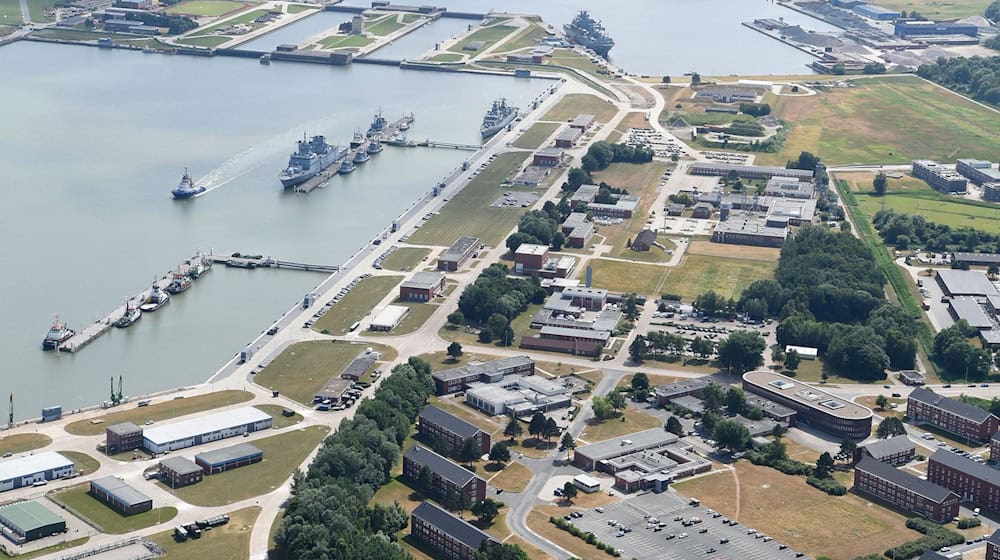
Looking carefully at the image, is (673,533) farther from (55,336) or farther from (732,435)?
(55,336)

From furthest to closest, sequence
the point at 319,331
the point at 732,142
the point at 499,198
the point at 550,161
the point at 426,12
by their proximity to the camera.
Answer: the point at 426,12
the point at 732,142
the point at 550,161
the point at 499,198
the point at 319,331

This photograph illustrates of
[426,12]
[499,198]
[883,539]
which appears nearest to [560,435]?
[883,539]

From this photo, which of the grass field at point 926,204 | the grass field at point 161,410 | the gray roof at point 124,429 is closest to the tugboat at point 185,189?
the grass field at point 161,410

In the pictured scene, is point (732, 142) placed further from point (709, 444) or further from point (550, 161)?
point (709, 444)

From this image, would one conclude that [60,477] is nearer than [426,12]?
Yes

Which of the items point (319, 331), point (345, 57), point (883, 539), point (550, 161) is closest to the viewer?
point (883, 539)

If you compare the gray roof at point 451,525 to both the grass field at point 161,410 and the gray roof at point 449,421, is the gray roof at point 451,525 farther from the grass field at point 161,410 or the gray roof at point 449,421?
the grass field at point 161,410
